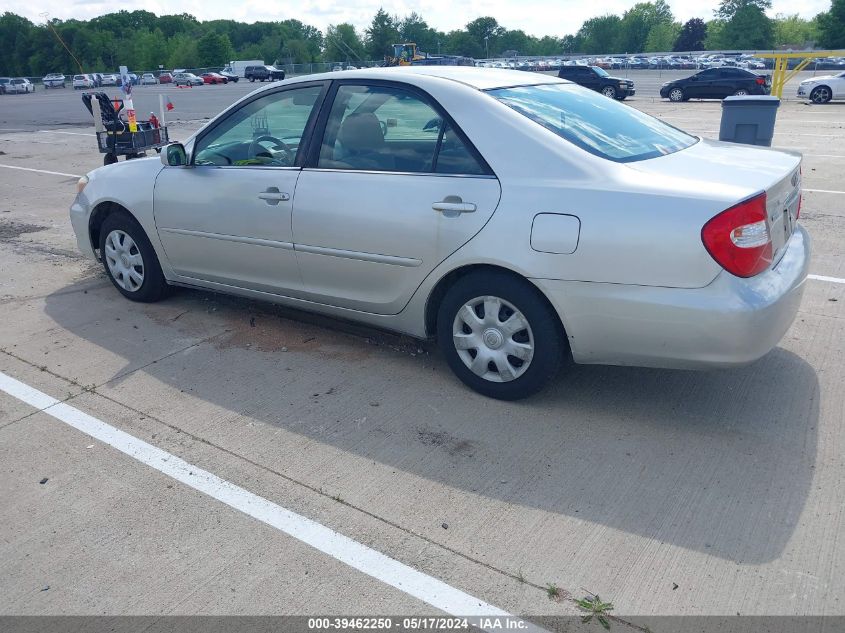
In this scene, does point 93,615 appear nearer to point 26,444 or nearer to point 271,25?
point 26,444

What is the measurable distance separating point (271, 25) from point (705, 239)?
144 meters

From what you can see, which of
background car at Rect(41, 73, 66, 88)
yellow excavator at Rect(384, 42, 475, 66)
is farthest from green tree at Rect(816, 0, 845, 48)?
background car at Rect(41, 73, 66, 88)

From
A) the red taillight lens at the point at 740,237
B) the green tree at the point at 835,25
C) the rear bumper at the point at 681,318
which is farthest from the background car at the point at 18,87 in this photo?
the green tree at the point at 835,25

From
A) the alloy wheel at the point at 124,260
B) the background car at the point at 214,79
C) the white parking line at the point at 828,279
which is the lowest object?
the background car at the point at 214,79

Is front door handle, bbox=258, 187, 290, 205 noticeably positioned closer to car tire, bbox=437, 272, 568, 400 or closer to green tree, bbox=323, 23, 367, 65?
car tire, bbox=437, 272, 568, 400

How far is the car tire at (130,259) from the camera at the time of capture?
18.2 ft

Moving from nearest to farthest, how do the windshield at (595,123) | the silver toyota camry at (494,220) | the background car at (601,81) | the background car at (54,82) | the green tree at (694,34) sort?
the silver toyota camry at (494,220), the windshield at (595,123), the background car at (601,81), the background car at (54,82), the green tree at (694,34)

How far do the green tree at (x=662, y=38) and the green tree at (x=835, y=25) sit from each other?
1673 inches

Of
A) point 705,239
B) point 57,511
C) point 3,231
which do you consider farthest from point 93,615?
point 3,231

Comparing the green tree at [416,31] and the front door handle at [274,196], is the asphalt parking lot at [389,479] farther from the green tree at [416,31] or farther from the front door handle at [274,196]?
the green tree at [416,31]

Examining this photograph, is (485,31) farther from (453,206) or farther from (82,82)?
(453,206)

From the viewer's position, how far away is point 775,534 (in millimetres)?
2965

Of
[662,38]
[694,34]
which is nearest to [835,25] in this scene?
[694,34]

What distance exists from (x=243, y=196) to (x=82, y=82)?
73254 millimetres
